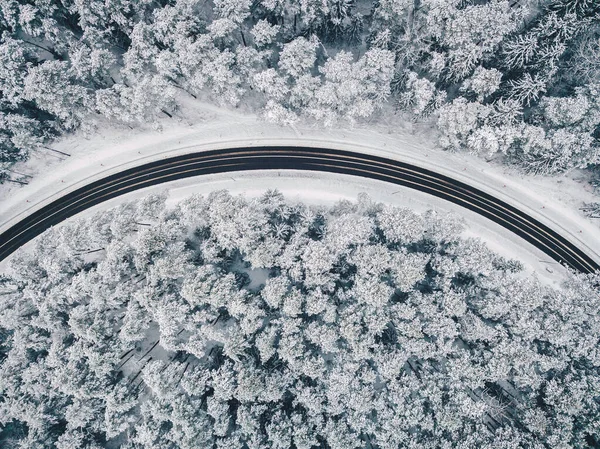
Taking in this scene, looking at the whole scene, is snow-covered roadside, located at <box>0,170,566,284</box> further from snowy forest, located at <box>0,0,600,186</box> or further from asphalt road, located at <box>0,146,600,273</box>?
snowy forest, located at <box>0,0,600,186</box>

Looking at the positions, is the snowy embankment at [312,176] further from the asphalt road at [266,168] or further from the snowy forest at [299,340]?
the snowy forest at [299,340]

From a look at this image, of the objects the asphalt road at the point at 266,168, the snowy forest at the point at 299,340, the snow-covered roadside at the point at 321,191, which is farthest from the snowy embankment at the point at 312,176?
the snowy forest at the point at 299,340

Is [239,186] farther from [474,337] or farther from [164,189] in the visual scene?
[474,337]

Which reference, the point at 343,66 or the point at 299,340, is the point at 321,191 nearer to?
the point at 343,66

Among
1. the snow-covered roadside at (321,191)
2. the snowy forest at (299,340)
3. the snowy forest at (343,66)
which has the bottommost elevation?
the snowy forest at (299,340)

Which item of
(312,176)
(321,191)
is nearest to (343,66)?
(312,176)

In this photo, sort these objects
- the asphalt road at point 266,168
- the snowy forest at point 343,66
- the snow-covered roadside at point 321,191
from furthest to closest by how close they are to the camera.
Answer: the asphalt road at point 266,168 < the snow-covered roadside at point 321,191 < the snowy forest at point 343,66

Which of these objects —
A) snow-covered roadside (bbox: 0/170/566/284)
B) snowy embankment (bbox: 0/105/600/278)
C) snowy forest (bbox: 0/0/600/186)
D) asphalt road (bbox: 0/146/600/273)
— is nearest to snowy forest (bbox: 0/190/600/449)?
snow-covered roadside (bbox: 0/170/566/284)
